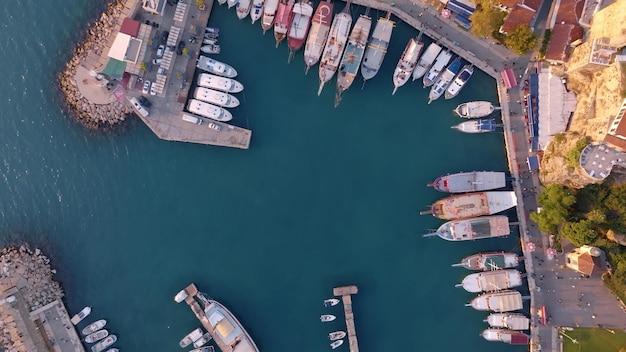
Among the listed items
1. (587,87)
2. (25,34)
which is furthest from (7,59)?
(587,87)

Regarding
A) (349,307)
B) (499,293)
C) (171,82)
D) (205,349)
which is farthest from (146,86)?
(499,293)

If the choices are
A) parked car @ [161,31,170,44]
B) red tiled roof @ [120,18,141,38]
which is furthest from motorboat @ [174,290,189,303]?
red tiled roof @ [120,18,141,38]

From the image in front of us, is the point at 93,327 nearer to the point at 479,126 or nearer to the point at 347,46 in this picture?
the point at 347,46

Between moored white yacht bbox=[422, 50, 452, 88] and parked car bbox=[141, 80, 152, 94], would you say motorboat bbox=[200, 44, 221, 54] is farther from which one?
moored white yacht bbox=[422, 50, 452, 88]

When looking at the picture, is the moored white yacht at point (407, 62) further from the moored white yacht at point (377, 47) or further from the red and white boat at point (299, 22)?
the red and white boat at point (299, 22)

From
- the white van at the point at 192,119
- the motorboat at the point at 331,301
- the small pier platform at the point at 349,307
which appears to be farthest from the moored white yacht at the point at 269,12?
the motorboat at the point at 331,301
